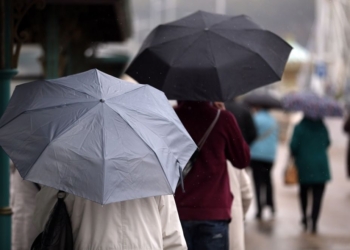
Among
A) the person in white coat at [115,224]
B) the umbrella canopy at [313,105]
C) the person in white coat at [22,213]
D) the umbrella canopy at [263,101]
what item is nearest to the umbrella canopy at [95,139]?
the person in white coat at [115,224]

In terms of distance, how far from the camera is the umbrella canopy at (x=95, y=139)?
11.8 ft

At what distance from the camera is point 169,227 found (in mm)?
4004

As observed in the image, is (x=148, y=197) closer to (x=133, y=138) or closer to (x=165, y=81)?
(x=133, y=138)

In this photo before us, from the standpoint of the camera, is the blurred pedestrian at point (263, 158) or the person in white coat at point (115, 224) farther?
the blurred pedestrian at point (263, 158)

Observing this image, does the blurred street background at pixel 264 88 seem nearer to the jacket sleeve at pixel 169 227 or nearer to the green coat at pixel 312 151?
the green coat at pixel 312 151

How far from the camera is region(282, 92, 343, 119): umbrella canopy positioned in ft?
32.6

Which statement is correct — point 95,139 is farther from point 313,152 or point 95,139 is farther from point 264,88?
point 264,88

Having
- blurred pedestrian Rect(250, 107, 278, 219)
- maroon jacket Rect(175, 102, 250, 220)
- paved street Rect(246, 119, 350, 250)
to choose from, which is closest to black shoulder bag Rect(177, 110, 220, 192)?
maroon jacket Rect(175, 102, 250, 220)

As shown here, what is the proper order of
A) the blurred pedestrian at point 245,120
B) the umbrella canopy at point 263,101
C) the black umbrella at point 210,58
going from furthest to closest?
the umbrella canopy at point 263,101 → the blurred pedestrian at point 245,120 → the black umbrella at point 210,58

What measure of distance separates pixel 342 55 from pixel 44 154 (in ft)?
127

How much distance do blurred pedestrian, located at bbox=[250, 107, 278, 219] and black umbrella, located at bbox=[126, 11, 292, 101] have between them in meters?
5.89

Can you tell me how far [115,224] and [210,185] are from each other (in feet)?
4.37

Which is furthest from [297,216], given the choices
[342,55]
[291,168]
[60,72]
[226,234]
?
[342,55]

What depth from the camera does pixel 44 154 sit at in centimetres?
363
